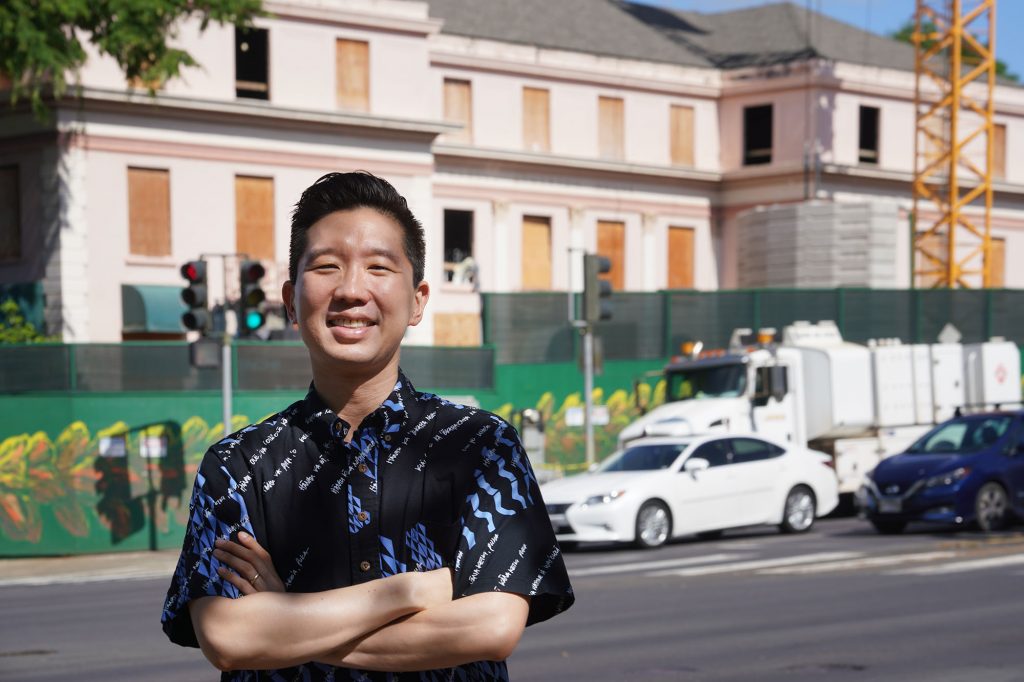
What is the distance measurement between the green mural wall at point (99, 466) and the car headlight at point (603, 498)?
673cm

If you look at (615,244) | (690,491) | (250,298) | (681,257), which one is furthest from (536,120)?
(690,491)

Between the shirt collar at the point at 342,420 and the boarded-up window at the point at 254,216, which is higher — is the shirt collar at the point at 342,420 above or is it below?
below

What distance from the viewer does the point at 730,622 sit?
12898 millimetres

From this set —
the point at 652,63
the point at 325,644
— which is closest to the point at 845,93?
the point at 652,63

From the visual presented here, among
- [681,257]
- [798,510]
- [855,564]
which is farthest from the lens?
[681,257]

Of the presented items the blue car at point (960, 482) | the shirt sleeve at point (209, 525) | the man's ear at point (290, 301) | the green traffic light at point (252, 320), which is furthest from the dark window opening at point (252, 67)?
the shirt sleeve at point (209, 525)

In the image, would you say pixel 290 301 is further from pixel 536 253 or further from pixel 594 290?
pixel 536 253

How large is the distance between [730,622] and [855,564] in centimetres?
522

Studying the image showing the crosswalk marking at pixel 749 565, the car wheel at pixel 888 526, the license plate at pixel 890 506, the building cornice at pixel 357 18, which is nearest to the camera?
the crosswalk marking at pixel 749 565

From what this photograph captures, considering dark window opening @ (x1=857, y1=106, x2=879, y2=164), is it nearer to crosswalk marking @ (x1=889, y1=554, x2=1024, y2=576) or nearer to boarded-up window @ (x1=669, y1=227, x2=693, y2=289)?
boarded-up window @ (x1=669, y1=227, x2=693, y2=289)

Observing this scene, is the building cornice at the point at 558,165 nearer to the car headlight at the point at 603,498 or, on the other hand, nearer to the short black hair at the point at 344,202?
the car headlight at the point at 603,498

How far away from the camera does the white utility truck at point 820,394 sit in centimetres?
2631

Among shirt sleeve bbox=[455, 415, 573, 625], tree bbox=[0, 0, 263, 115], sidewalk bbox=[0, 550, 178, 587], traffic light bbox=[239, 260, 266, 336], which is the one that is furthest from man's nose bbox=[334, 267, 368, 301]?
tree bbox=[0, 0, 263, 115]

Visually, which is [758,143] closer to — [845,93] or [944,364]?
[845,93]
